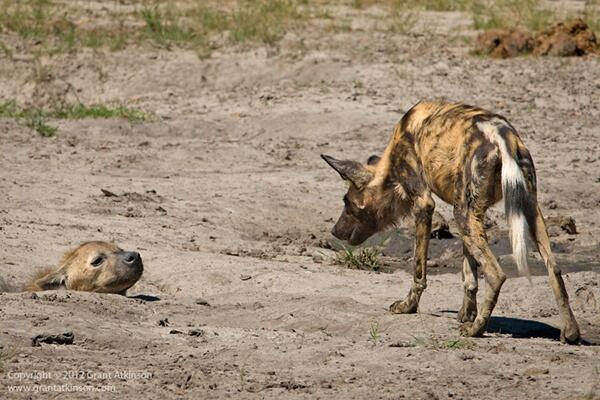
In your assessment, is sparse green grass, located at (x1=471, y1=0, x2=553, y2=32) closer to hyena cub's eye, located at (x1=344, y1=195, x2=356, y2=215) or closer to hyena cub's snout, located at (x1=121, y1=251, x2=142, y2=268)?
hyena cub's eye, located at (x1=344, y1=195, x2=356, y2=215)

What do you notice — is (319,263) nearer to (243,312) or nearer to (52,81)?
(243,312)

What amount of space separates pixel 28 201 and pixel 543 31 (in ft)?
25.7

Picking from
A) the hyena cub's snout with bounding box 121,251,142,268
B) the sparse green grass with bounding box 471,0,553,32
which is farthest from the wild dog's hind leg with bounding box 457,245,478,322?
the sparse green grass with bounding box 471,0,553,32

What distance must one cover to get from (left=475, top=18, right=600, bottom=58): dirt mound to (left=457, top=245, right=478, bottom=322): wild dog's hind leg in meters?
8.24

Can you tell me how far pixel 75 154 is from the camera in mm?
12719

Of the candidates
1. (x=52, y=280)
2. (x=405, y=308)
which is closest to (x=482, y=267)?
(x=405, y=308)

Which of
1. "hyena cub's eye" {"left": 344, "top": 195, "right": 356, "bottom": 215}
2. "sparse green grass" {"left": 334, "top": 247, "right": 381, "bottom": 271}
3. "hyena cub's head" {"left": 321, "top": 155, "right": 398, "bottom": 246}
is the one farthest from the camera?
"sparse green grass" {"left": 334, "top": 247, "right": 381, "bottom": 271}

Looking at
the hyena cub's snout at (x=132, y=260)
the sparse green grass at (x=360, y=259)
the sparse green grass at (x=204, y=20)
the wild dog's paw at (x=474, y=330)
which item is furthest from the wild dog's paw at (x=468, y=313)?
the sparse green grass at (x=204, y=20)

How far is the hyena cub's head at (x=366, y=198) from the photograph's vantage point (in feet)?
27.5

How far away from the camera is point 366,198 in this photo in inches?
332

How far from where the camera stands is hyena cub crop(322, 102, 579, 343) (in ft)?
23.6

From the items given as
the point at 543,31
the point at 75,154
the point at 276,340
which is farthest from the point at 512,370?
the point at 543,31

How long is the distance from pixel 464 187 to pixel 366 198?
1200mm

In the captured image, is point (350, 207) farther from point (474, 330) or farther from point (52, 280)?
point (52, 280)
